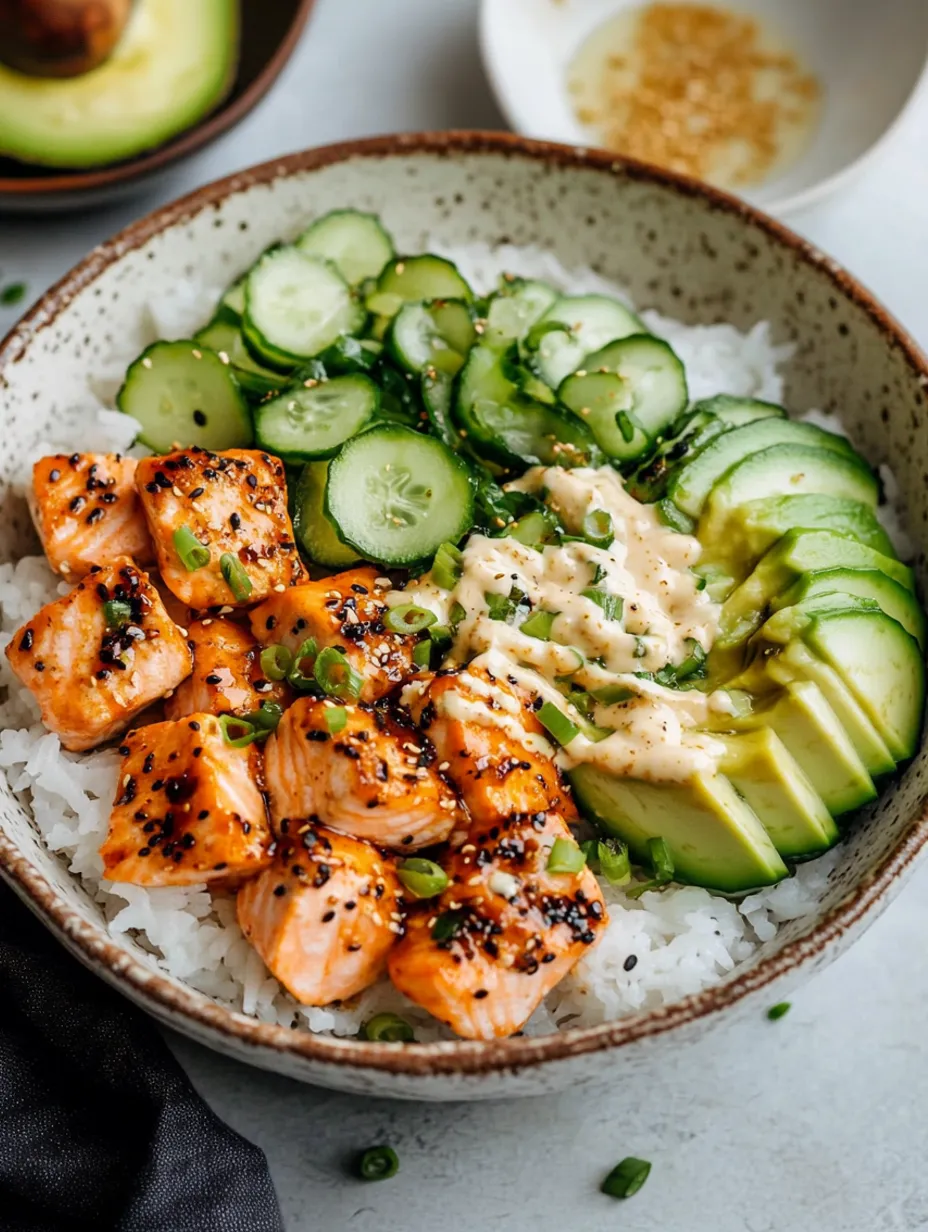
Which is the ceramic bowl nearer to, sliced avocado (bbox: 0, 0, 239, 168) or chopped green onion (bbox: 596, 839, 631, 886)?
chopped green onion (bbox: 596, 839, 631, 886)

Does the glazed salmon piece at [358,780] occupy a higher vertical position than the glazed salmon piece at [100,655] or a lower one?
lower

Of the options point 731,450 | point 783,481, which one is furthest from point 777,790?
point 731,450

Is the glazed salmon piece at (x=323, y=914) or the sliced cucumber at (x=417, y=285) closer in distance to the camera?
the glazed salmon piece at (x=323, y=914)

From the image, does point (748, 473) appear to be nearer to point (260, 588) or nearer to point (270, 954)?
point (260, 588)

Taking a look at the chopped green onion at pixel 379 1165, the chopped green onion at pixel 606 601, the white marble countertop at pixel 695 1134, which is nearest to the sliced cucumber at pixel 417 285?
the chopped green onion at pixel 606 601

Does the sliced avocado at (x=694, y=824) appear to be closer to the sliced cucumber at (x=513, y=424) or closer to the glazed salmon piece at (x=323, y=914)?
the glazed salmon piece at (x=323, y=914)

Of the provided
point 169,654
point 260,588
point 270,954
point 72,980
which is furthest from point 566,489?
point 72,980
